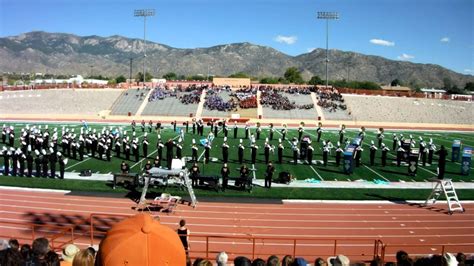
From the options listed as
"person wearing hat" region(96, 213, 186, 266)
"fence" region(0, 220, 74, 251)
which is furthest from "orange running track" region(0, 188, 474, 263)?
"person wearing hat" region(96, 213, 186, 266)

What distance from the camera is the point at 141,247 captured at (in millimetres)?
3594

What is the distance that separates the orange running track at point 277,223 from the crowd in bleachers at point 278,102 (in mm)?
34549

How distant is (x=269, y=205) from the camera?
14.9 metres

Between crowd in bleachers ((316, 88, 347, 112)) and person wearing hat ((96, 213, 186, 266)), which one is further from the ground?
crowd in bleachers ((316, 88, 347, 112))

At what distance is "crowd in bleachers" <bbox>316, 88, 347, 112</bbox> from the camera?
5050 centimetres

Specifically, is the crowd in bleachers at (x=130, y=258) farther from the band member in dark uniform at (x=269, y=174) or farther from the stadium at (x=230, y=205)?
the band member in dark uniform at (x=269, y=174)

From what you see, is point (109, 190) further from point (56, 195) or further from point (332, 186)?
point (332, 186)

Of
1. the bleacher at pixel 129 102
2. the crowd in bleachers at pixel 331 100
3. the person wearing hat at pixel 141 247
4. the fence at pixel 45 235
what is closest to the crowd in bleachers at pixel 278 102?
the crowd in bleachers at pixel 331 100

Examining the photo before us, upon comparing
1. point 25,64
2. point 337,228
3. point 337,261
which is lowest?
point 337,228

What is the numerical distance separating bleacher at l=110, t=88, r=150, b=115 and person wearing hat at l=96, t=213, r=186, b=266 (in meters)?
45.7

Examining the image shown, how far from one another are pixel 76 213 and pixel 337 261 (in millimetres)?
9889

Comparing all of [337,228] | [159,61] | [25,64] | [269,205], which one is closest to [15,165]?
[269,205]

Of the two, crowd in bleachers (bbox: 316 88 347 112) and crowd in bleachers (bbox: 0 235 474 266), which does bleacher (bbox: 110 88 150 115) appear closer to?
crowd in bleachers (bbox: 316 88 347 112)

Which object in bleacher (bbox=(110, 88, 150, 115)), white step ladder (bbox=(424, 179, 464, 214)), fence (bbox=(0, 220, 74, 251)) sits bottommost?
fence (bbox=(0, 220, 74, 251))
